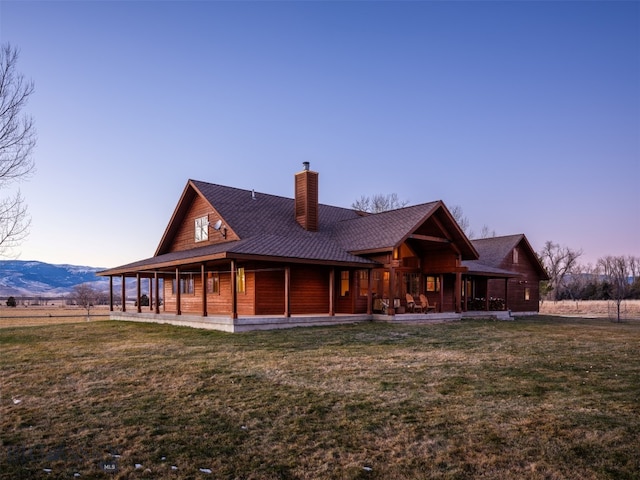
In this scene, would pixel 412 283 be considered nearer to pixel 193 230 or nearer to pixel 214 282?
pixel 214 282

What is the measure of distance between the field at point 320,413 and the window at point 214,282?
953cm

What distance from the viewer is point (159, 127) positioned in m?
24.2

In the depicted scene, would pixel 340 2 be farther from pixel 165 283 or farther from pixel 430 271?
pixel 165 283

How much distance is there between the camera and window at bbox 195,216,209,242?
73.4 feet

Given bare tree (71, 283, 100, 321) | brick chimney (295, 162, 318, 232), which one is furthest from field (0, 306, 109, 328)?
brick chimney (295, 162, 318, 232)

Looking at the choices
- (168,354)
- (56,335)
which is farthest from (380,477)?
(56,335)

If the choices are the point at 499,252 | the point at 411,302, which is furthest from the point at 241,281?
the point at 499,252

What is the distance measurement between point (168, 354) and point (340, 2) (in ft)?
48.1

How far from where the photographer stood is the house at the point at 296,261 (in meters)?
18.2

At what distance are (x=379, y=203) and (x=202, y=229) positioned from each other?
30448 millimetres

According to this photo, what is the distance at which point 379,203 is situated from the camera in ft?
165

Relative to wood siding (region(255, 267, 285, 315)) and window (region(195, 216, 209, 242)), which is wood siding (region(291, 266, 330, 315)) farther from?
window (region(195, 216, 209, 242))

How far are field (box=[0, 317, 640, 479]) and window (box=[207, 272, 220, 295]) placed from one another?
953 centimetres

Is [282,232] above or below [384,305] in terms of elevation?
above
